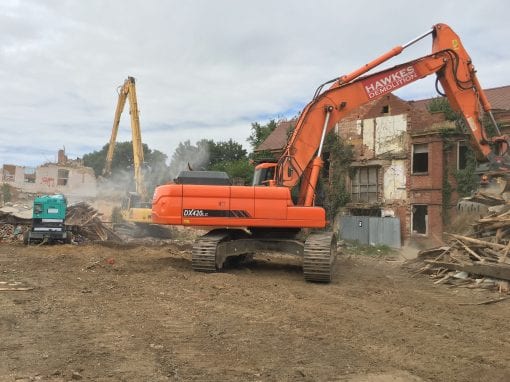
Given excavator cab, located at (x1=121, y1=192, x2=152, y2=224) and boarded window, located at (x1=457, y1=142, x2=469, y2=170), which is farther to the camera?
boarded window, located at (x1=457, y1=142, x2=469, y2=170)

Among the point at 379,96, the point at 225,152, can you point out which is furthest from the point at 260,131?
the point at 379,96

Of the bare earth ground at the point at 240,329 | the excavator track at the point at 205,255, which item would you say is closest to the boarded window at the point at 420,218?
the bare earth ground at the point at 240,329

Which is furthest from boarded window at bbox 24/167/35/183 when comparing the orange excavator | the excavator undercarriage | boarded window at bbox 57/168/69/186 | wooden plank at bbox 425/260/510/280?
wooden plank at bbox 425/260/510/280

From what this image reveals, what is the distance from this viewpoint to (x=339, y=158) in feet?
90.8

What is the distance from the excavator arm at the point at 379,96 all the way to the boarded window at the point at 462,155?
11508 millimetres

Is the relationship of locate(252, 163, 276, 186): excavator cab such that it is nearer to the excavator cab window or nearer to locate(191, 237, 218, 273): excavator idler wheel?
the excavator cab window

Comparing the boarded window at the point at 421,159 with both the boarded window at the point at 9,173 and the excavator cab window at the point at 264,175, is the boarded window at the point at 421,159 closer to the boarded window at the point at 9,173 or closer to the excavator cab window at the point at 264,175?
the excavator cab window at the point at 264,175

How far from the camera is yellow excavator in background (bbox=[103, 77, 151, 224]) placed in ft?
73.4

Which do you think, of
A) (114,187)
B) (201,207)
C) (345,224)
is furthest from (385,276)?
(114,187)

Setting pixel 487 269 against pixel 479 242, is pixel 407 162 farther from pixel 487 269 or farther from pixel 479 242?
pixel 487 269

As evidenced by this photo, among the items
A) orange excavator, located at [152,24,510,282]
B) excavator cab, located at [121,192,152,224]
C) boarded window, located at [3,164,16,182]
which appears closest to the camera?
orange excavator, located at [152,24,510,282]

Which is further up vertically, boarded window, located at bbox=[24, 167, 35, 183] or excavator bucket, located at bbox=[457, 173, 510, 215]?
boarded window, located at bbox=[24, 167, 35, 183]

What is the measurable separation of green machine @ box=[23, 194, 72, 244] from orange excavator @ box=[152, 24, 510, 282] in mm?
8353

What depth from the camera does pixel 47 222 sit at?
1775 centimetres
